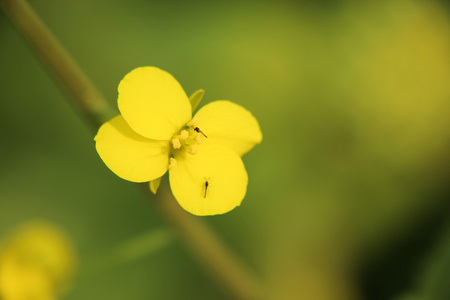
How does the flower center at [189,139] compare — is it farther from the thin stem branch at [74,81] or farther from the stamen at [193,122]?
the thin stem branch at [74,81]

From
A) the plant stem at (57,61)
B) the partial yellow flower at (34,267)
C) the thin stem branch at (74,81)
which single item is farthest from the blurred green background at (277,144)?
the plant stem at (57,61)

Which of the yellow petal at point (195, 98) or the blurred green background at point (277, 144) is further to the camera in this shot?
the blurred green background at point (277, 144)

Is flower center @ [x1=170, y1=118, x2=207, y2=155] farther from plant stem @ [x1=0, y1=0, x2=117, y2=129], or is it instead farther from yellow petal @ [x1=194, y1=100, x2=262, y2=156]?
plant stem @ [x1=0, y1=0, x2=117, y2=129]

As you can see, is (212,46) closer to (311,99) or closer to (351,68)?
(311,99)

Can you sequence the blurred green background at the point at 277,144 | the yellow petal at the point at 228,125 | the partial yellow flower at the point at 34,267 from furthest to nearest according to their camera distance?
1. the blurred green background at the point at 277,144
2. the partial yellow flower at the point at 34,267
3. the yellow petal at the point at 228,125

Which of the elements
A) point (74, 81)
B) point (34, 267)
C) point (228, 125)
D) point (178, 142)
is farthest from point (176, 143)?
point (34, 267)

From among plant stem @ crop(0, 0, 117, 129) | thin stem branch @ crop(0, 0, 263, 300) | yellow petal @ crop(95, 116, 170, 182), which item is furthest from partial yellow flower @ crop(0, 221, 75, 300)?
yellow petal @ crop(95, 116, 170, 182)

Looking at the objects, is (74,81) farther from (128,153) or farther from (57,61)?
(128,153)
